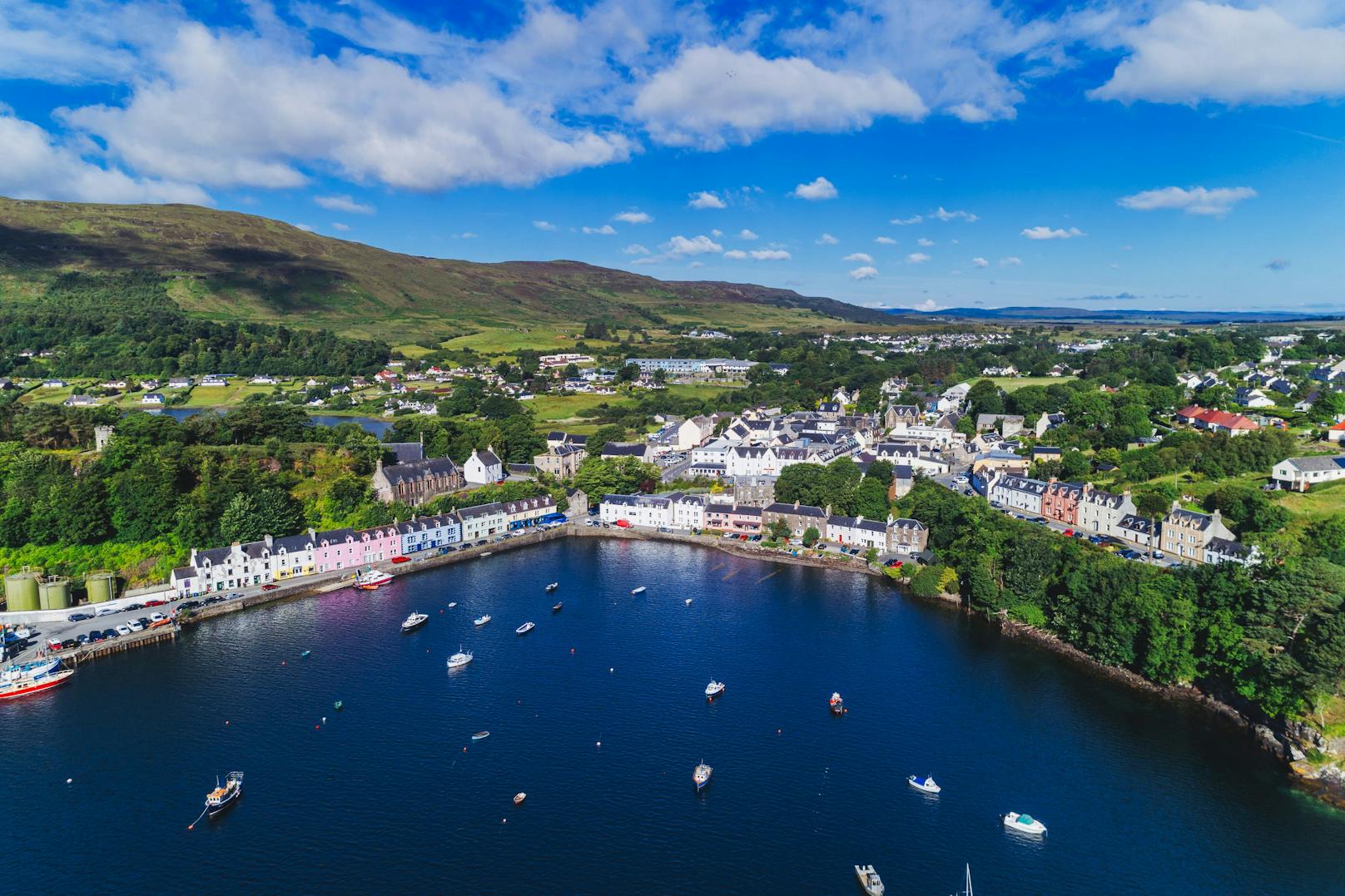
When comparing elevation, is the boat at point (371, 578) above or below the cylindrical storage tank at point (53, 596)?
below

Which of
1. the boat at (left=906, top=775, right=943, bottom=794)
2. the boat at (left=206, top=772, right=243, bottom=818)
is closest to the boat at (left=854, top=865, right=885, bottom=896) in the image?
the boat at (left=906, top=775, right=943, bottom=794)

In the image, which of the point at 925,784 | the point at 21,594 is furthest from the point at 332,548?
the point at 925,784

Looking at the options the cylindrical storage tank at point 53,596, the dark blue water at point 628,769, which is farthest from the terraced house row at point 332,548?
the cylindrical storage tank at point 53,596

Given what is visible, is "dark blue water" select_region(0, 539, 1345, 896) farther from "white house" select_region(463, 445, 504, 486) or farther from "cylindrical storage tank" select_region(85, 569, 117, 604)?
"white house" select_region(463, 445, 504, 486)

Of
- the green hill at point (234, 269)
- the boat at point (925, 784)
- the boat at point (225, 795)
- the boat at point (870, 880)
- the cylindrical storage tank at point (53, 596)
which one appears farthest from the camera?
the green hill at point (234, 269)

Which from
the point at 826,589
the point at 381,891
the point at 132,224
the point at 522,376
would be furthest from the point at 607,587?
the point at 132,224

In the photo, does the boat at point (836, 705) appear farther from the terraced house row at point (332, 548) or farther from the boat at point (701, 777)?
the terraced house row at point (332, 548)
